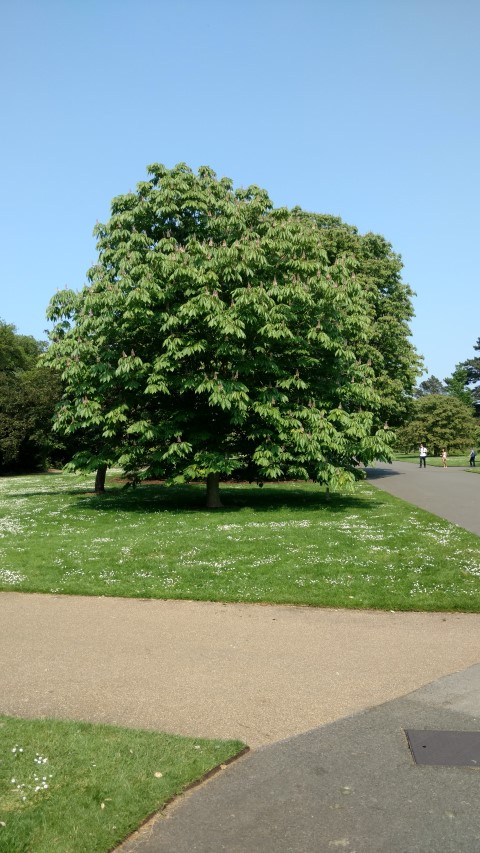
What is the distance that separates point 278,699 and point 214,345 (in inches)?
526

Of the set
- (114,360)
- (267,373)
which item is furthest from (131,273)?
(267,373)

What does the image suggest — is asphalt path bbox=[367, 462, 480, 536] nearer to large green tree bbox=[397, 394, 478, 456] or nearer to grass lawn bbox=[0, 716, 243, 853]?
grass lawn bbox=[0, 716, 243, 853]

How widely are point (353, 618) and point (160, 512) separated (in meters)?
12.1

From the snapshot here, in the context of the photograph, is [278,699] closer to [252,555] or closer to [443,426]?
[252,555]

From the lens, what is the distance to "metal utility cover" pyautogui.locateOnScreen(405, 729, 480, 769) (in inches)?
183

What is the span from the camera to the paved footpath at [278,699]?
391 cm

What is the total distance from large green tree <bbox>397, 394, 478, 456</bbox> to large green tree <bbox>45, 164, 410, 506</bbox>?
57.8 metres

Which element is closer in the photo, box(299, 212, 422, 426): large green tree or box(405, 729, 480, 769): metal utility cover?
box(405, 729, 480, 769): metal utility cover

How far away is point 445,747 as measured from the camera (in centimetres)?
488

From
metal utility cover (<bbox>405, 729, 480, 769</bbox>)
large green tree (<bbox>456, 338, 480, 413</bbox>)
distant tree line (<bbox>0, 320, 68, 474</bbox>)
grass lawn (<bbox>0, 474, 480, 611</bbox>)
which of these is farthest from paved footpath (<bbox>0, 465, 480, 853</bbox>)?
large green tree (<bbox>456, 338, 480, 413</bbox>)

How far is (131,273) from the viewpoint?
1827 cm

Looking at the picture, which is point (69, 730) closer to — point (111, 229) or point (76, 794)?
point (76, 794)

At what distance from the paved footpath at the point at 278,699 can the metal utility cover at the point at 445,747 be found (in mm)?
93

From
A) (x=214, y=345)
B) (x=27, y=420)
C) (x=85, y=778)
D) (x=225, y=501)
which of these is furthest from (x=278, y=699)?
(x=27, y=420)
